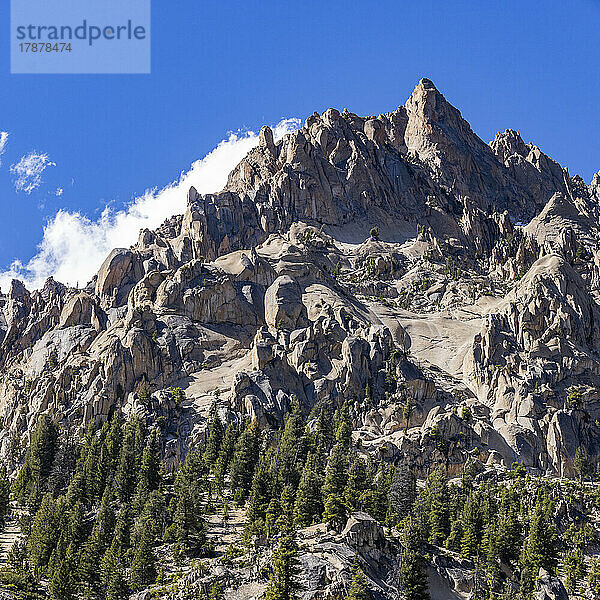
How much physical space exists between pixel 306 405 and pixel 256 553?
83.0 meters

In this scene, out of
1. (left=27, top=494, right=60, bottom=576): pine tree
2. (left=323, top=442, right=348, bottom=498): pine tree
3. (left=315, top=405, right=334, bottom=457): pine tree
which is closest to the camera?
(left=27, top=494, right=60, bottom=576): pine tree

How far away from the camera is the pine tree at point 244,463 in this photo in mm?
148250

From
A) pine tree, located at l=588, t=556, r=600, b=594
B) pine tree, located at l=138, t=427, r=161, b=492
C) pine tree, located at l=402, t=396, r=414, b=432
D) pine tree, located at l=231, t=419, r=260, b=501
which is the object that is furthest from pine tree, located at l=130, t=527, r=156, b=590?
pine tree, located at l=402, t=396, r=414, b=432

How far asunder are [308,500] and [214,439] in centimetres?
4740

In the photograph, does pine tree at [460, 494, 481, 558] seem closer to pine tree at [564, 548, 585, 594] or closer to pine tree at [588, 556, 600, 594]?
pine tree at [564, 548, 585, 594]

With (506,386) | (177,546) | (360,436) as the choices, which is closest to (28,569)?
(177,546)

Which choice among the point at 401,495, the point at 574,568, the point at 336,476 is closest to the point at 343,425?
the point at 401,495

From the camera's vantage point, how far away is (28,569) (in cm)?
11362

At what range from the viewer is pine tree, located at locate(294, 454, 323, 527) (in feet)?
403

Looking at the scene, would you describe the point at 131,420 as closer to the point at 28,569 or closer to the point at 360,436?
the point at 360,436

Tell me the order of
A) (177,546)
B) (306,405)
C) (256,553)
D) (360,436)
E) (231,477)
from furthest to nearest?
(306,405), (360,436), (231,477), (177,546), (256,553)

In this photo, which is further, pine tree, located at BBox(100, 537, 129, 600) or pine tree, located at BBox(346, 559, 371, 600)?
pine tree, located at BBox(100, 537, 129, 600)

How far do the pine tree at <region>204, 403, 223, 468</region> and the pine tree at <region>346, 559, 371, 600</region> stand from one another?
66877 millimetres

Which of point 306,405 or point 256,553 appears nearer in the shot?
point 256,553
